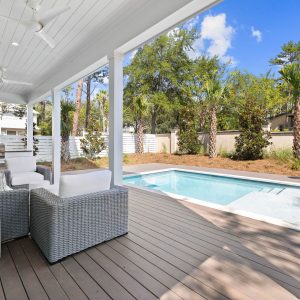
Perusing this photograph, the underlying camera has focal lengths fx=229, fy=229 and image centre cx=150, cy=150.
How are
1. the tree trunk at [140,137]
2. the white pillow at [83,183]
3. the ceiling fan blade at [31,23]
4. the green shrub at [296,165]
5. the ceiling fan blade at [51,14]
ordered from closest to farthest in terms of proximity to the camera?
A: the white pillow at [83,183]
the ceiling fan blade at [51,14]
the ceiling fan blade at [31,23]
the green shrub at [296,165]
the tree trunk at [140,137]

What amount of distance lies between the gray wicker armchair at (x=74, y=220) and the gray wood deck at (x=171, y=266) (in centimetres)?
10

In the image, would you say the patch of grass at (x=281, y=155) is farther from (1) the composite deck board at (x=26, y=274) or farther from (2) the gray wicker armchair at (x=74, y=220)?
(1) the composite deck board at (x=26, y=274)

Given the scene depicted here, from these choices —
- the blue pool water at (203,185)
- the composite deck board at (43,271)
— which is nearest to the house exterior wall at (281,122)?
the blue pool water at (203,185)

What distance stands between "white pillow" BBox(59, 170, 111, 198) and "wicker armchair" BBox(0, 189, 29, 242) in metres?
0.57

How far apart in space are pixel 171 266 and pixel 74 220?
0.91 m

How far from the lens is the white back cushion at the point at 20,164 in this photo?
14.4ft

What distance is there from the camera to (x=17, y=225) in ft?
7.66

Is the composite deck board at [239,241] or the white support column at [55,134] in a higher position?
the white support column at [55,134]

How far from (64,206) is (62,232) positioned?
222 millimetres

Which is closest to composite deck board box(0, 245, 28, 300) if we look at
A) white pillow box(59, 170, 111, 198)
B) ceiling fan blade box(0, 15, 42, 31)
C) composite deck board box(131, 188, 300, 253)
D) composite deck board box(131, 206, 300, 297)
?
white pillow box(59, 170, 111, 198)

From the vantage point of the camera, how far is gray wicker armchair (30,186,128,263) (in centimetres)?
191

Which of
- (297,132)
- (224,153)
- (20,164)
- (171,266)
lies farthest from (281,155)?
(20,164)

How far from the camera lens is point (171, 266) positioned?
183cm

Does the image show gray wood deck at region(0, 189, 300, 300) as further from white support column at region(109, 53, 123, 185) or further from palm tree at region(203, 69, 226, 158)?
palm tree at region(203, 69, 226, 158)
